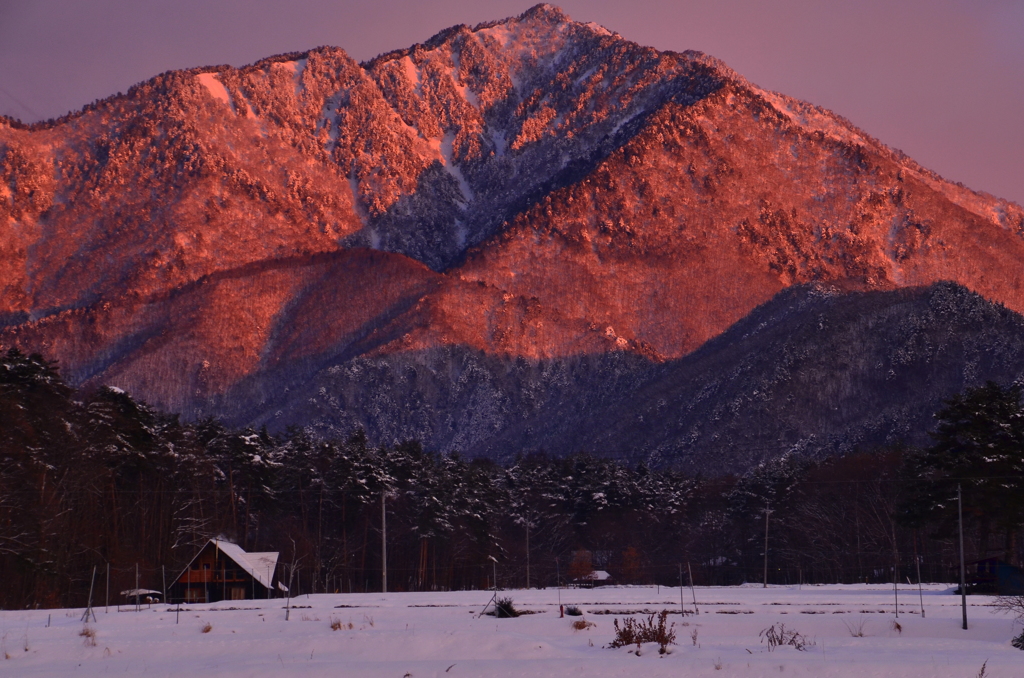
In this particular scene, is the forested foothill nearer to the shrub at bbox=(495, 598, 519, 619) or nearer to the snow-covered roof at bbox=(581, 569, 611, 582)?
the snow-covered roof at bbox=(581, 569, 611, 582)

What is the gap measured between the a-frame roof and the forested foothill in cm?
461

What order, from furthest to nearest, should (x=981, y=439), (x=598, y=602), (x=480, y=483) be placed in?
(x=480, y=483)
(x=981, y=439)
(x=598, y=602)

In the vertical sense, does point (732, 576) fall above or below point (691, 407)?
below

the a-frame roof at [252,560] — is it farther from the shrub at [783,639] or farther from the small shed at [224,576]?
the shrub at [783,639]

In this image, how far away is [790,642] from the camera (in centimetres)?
3030

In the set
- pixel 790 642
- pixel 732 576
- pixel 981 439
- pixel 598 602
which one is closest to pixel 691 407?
pixel 732 576

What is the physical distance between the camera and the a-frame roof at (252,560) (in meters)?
64.0

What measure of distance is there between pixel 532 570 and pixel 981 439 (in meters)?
47.6

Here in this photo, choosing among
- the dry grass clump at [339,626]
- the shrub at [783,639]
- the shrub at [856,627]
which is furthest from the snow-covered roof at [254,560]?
the shrub at [783,639]

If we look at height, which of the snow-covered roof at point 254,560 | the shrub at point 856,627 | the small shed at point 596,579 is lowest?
the small shed at point 596,579

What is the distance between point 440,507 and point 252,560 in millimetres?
25334

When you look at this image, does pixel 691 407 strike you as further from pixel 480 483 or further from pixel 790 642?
pixel 790 642

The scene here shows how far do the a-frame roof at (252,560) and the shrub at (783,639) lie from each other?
36903 mm

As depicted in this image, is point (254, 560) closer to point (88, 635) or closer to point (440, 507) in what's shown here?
point (440, 507)
